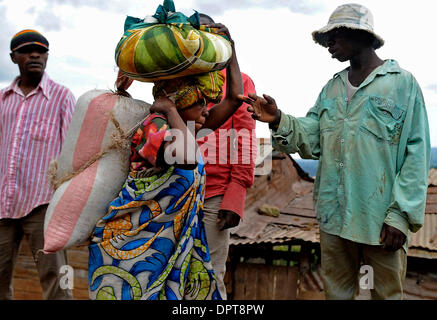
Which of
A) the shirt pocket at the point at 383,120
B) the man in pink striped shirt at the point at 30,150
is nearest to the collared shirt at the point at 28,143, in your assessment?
the man in pink striped shirt at the point at 30,150

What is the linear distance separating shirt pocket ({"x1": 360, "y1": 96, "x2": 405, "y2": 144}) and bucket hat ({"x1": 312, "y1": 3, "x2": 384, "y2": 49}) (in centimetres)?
42

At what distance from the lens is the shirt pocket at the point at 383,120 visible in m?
2.73

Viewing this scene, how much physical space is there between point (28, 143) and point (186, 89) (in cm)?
223

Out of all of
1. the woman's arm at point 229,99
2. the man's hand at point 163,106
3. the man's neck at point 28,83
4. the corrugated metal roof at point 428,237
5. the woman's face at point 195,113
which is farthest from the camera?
the corrugated metal roof at point 428,237

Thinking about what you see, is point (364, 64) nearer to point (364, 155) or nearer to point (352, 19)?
point (352, 19)

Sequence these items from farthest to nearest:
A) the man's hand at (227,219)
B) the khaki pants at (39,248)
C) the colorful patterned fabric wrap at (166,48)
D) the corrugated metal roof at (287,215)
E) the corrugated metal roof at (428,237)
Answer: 1. the corrugated metal roof at (287,215)
2. the corrugated metal roof at (428,237)
3. the khaki pants at (39,248)
4. the man's hand at (227,219)
5. the colorful patterned fabric wrap at (166,48)

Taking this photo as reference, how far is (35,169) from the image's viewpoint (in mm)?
3820

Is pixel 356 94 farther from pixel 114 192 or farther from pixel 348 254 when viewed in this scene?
pixel 114 192

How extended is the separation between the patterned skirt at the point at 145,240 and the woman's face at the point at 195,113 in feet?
0.78

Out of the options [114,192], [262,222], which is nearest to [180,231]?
[114,192]

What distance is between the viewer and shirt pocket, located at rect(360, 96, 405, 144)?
108 inches

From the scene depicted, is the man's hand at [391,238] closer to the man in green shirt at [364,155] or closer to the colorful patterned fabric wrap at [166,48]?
the man in green shirt at [364,155]

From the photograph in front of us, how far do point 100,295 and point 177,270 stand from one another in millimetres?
365

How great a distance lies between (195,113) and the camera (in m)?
2.16
